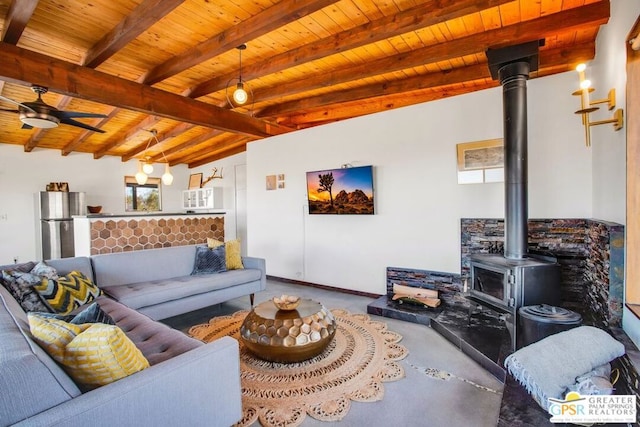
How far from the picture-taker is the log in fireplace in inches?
108

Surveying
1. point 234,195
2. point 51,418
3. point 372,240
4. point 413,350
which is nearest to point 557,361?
point 413,350

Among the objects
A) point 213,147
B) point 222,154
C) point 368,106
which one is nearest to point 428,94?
point 368,106

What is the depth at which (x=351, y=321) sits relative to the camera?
11.8ft

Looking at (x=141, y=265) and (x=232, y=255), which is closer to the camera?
(x=141, y=265)

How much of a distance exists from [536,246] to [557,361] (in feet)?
7.20

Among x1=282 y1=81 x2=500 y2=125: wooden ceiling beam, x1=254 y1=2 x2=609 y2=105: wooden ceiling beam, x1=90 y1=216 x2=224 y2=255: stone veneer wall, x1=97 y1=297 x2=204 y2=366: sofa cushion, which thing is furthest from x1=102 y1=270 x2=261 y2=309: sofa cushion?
x1=282 y1=81 x2=500 y2=125: wooden ceiling beam

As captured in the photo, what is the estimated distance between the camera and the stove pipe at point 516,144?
2918 millimetres

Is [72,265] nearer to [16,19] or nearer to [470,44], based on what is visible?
[16,19]

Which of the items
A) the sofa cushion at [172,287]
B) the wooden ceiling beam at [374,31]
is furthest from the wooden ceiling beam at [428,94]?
the sofa cushion at [172,287]

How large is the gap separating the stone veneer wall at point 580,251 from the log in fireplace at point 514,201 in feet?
1.14

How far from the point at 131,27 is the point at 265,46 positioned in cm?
129

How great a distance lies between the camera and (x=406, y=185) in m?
4.30

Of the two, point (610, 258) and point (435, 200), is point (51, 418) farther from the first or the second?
point (435, 200)

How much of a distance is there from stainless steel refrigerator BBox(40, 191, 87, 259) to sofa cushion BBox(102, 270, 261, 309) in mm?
4316
